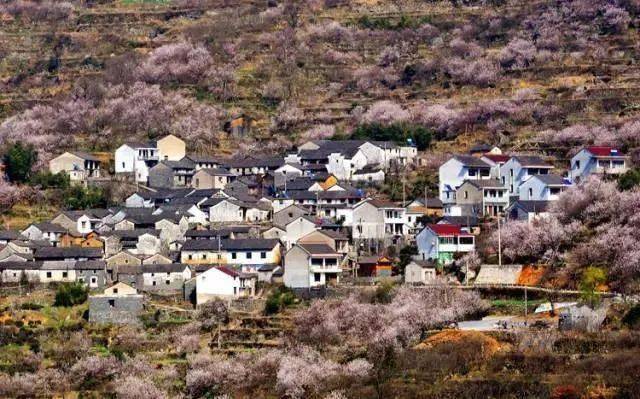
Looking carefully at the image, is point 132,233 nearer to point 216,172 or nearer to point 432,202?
point 216,172

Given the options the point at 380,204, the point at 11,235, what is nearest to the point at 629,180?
the point at 380,204

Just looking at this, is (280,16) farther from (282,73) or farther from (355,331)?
(355,331)

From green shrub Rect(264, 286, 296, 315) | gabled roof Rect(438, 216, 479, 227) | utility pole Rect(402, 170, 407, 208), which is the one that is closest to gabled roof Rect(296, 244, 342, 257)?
green shrub Rect(264, 286, 296, 315)

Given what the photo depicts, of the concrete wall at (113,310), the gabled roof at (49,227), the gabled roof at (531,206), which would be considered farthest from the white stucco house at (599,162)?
the gabled roof at (49,227)

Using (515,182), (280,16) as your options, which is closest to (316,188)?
(515,182)

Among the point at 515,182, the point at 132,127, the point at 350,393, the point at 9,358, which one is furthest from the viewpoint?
the point at 132,127
